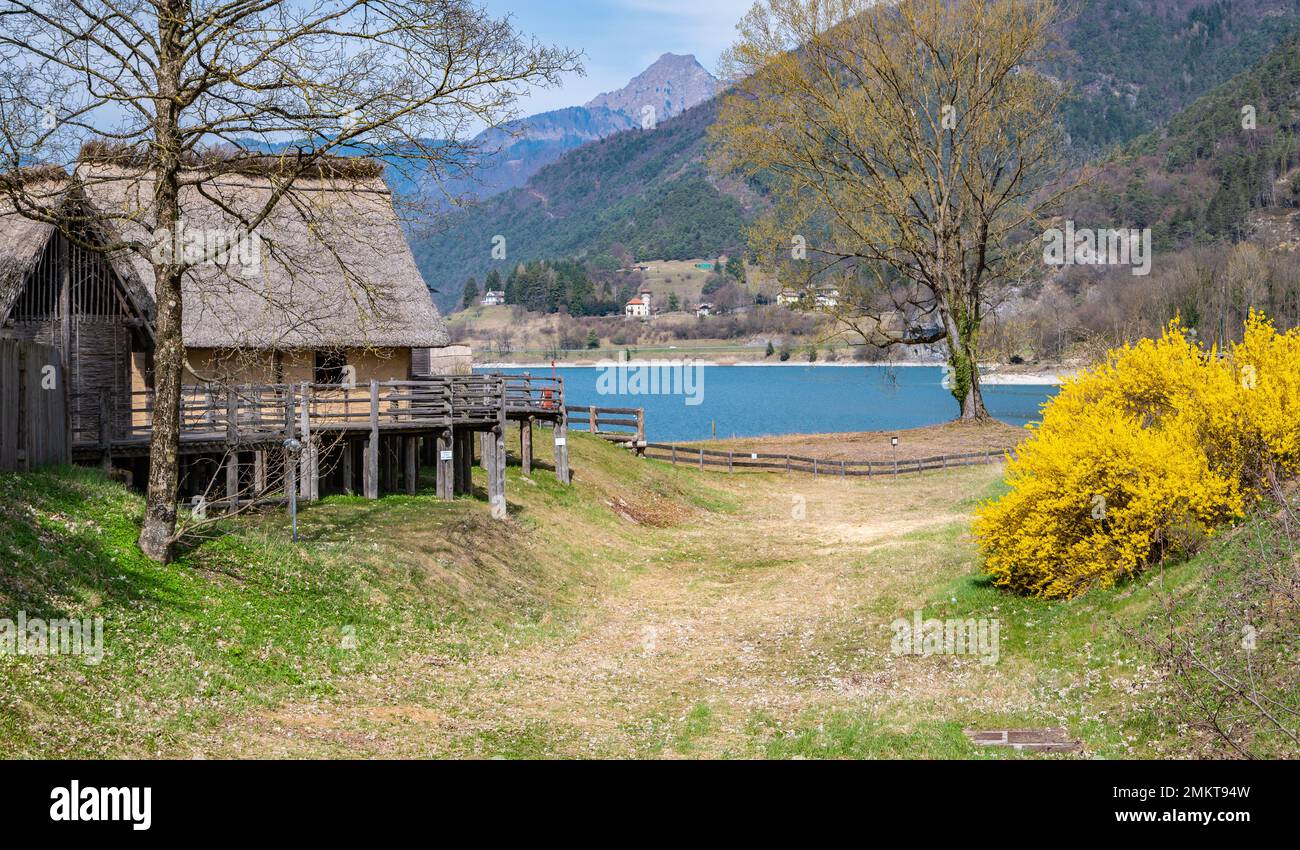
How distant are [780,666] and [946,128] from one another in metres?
40.2

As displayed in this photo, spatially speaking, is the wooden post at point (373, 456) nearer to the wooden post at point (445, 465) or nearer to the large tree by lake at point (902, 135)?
the wooden post at point (445, 465)

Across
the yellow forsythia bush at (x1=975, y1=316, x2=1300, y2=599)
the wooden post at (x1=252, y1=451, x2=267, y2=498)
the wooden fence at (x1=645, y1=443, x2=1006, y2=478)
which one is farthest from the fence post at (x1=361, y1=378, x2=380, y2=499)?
the wooden fence at (x1=645, y1=443, x2=1006, y2=478)

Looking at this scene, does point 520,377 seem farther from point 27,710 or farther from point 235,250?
point 27,710

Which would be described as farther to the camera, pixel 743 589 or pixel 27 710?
pixel 743 589

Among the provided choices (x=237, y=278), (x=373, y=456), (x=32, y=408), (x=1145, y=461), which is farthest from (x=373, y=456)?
(x=1145, y=461)

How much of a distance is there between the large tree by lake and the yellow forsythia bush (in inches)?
1309

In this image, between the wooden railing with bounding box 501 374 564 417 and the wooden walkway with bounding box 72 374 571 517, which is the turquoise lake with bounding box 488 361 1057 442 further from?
the wooden walkway with bounding box 72 374 571 517

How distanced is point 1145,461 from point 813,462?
29922mm

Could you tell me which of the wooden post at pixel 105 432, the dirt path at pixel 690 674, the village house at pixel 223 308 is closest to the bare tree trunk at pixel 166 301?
the village house at pixel 223 308

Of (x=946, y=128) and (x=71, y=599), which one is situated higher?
(x=946, y=128)

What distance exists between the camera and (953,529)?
101ft

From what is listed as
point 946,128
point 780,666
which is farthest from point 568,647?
point 946,128

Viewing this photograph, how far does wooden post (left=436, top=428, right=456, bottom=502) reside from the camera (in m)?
29.8

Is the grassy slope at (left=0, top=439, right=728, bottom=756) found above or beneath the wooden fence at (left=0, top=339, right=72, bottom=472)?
beneath
